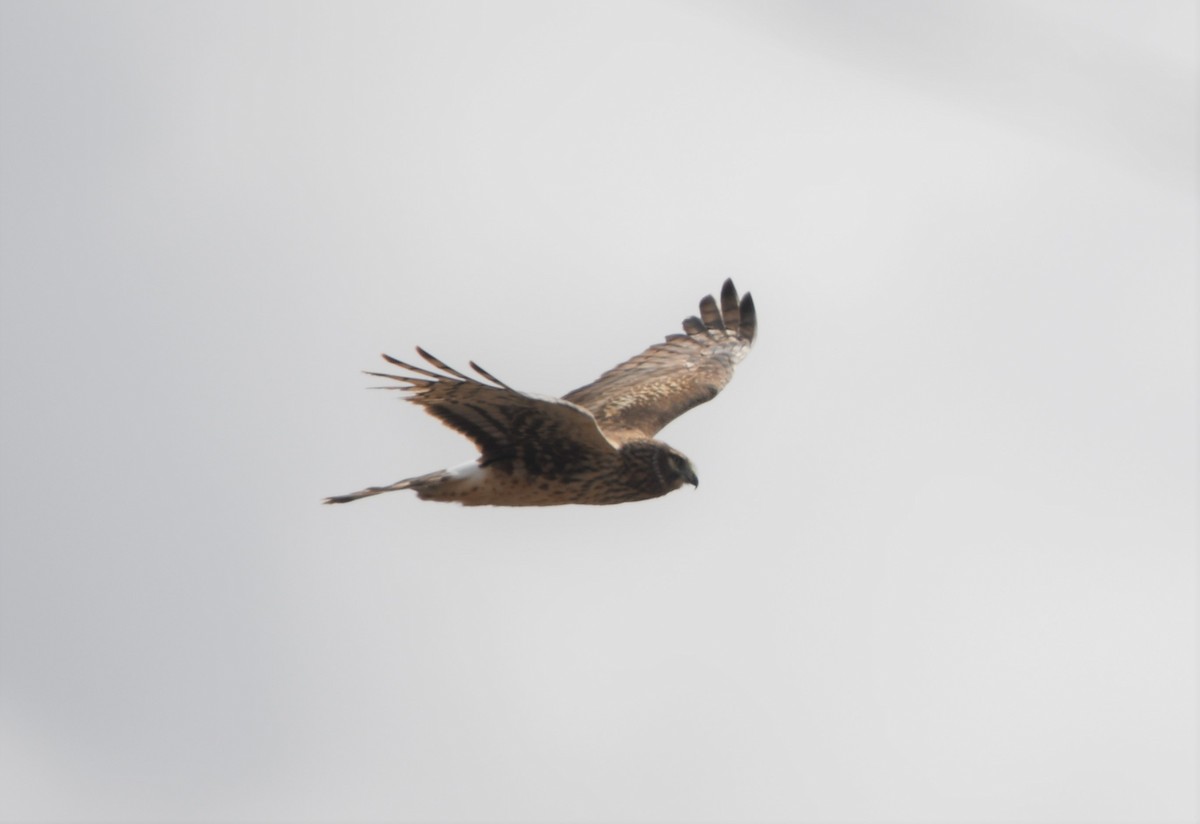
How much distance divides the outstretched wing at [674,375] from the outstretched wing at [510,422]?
0.78 m

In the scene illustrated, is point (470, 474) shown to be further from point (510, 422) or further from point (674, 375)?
point (674, 375)

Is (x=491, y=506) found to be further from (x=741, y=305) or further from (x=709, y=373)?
(x=741, y=305)

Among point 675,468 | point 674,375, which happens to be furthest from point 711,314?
point 675,468

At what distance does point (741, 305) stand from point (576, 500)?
16.3 feet

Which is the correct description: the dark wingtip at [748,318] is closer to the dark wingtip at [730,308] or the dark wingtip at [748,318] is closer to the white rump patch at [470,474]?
the dark wingtip at [730,308]

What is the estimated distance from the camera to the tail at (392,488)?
10.8m

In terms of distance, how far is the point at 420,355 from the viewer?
975 cm

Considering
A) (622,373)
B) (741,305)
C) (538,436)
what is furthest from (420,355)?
(741,305)

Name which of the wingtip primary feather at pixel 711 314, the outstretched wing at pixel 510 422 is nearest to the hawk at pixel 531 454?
the outstretched wing at pixel 510 422

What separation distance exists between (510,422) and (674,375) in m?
3.88

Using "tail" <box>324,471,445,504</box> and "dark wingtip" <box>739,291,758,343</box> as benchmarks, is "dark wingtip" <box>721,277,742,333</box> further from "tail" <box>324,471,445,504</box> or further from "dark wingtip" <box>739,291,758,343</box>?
"tail" <box>324,471,445,504</box>

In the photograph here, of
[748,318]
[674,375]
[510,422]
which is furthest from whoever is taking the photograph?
[748,318]

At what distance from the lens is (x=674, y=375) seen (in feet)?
47.2

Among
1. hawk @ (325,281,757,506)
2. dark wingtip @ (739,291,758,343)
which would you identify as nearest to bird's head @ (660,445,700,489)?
hawk @ (325,281,757,506)
